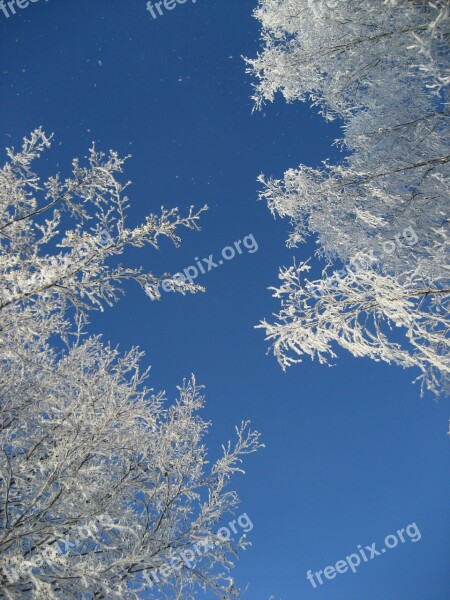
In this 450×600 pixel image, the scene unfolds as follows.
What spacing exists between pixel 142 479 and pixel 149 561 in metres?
1.82

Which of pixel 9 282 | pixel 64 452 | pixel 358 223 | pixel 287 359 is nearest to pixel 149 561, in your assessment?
pixel 64 452

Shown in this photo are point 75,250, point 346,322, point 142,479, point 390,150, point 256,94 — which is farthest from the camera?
point 256,94

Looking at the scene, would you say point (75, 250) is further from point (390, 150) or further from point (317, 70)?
point (317, 70)

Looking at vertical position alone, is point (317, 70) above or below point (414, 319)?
above

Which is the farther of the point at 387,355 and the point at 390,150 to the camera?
the point at 390,150

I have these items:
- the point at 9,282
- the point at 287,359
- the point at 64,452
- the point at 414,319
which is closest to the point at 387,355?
the point at 414,319

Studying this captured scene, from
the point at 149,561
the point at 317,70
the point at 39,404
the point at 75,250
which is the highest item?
the point at 317,70

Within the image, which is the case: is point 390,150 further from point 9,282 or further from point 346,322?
point 9,282

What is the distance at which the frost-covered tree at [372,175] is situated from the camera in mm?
4004

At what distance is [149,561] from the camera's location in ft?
12.8

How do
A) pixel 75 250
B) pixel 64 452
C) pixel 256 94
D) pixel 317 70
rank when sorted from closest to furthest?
pixel 75 250 < pixel 64 452 < pixel 317 70 < pixel 256 94

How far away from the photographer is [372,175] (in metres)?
5.29

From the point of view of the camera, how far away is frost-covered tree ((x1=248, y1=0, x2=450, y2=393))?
4004 mm

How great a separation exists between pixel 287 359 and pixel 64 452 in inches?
93.6
